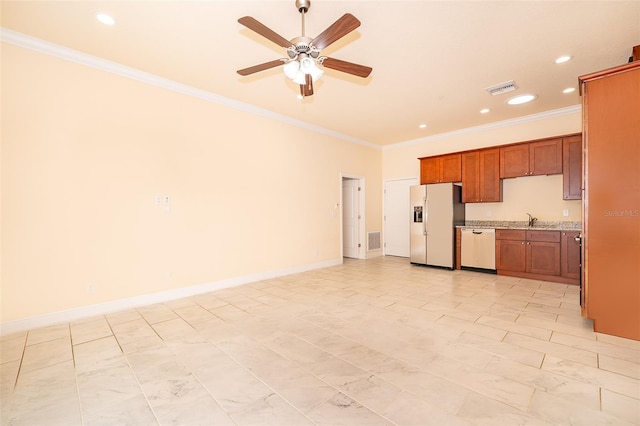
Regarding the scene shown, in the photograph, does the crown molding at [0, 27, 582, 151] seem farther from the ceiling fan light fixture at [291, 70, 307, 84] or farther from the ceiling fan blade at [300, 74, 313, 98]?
the ceiling fan light fixture at [291, 70, 307, 84]

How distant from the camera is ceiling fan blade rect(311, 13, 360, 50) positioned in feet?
6.76

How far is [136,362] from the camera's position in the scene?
91.4 inches

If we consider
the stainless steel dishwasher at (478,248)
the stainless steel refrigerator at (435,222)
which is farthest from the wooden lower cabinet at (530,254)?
the stainless steel refrigerator at (435,222)

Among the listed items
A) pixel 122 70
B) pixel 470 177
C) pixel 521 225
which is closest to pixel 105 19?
pixel 122 70

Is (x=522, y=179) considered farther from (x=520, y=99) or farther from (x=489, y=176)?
(x=520, y=99)

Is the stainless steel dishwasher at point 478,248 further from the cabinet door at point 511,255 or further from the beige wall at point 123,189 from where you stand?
the beige wall at point 123,189

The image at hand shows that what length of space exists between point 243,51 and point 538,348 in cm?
434

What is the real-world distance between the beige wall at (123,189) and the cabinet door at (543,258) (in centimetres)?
449

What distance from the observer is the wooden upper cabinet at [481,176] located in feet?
18.5

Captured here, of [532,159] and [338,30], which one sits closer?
[338,30]

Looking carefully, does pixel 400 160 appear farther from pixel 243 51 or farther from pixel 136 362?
pixel 136 362

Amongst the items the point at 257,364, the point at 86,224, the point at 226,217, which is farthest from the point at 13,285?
the point at 257,364

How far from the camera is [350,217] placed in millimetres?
7453

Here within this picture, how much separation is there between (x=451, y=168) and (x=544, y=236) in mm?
2190
